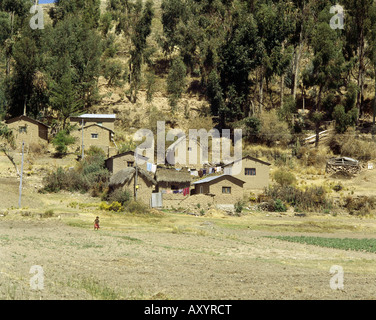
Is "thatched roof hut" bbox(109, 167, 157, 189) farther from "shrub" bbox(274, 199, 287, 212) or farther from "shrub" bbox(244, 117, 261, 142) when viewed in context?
"shrub" bbox(244, 117, 261, 142)

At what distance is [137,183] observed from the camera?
166ft

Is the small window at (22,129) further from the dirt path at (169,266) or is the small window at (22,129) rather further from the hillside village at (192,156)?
the dirt path at (169,266)

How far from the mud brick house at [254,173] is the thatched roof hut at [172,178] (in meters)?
5.41

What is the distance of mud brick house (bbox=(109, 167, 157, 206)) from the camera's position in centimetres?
5016

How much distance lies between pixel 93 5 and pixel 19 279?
75.0m

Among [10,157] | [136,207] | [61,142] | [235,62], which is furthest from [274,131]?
[10,157]

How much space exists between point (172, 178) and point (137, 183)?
173 inches

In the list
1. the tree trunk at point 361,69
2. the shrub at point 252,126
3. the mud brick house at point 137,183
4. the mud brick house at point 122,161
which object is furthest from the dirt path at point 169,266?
the tree trunk at point 361,69

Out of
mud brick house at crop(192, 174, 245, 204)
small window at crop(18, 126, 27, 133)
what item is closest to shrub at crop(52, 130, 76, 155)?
small window at crop(18, 126, 27, 133)

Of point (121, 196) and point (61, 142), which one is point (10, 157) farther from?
point (121, 196)

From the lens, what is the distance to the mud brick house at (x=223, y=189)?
52.3 metres

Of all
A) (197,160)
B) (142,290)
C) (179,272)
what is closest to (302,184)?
(197,160)

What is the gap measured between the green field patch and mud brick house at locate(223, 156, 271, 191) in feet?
58.6

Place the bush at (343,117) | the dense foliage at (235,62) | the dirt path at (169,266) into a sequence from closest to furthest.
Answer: the dirt path at (169,266) < the bush at (343,117) < the dense foliage at (235,62)
